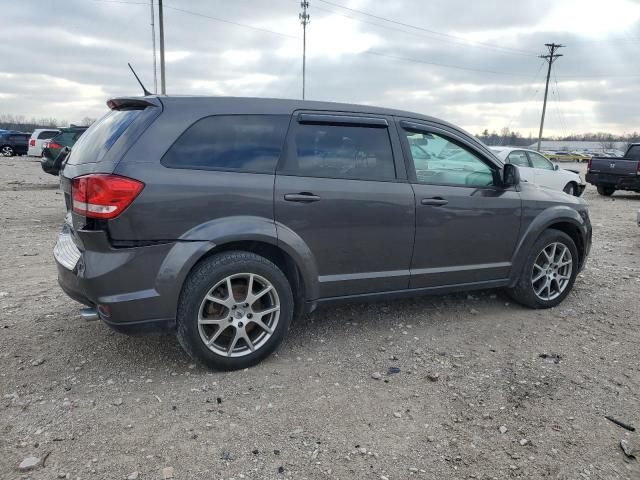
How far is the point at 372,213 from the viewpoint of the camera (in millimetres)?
3869

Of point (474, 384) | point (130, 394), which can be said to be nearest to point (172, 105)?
point (130, 394)

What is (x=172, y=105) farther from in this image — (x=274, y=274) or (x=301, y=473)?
(x=301, y=473)

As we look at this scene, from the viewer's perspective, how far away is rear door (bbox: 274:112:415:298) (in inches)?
143

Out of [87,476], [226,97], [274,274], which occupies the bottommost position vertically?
[87,476]

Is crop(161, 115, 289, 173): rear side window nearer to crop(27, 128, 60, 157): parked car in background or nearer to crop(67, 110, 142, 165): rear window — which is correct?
crop(67, 110, 142, 165): rear window

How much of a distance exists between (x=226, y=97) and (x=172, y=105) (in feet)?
1.30

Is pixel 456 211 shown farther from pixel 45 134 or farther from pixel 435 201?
pixel 45 134

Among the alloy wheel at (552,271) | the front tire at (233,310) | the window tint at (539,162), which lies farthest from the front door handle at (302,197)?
the window tint at (539,162)

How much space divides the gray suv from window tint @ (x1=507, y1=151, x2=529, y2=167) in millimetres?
8832

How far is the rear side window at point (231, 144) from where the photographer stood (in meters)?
3.34

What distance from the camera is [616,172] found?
1573cm

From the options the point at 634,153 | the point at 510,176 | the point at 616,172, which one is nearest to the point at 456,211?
the point at 510,176

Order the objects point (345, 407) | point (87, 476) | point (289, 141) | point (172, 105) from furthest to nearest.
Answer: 1. point (289, 141)
2. point (172, 105)
3. point (345, 407)
4. point (87, 476)

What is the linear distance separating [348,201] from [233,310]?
1.14 meters
